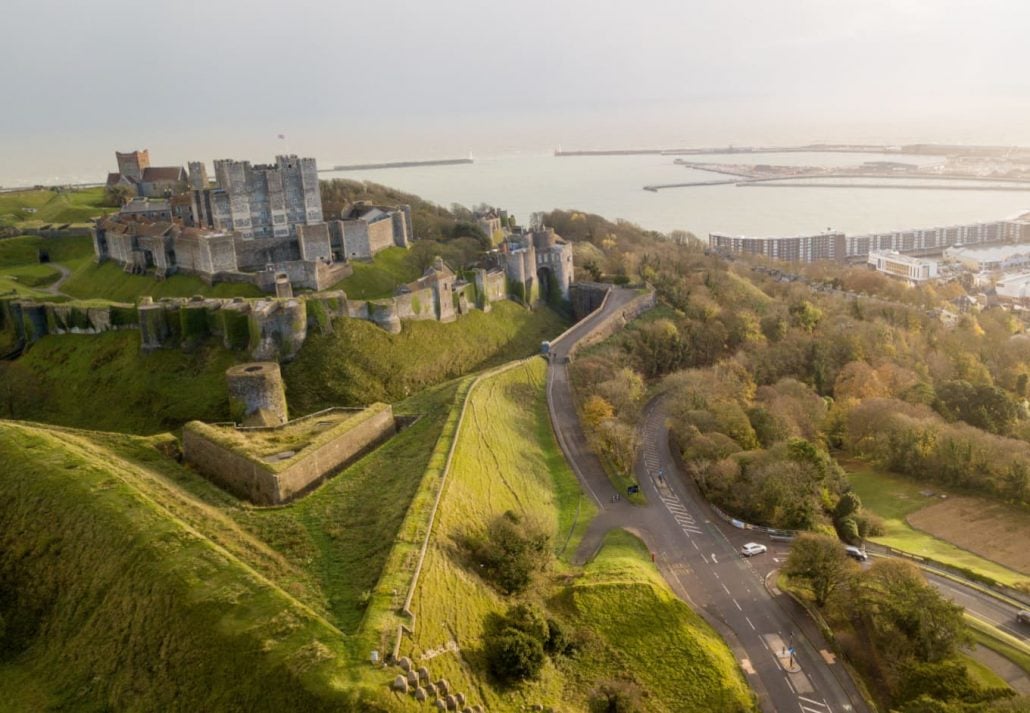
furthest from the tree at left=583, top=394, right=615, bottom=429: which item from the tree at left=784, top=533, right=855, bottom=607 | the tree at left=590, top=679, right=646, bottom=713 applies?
the tree at left=590, top=679, right=646, bottom=713

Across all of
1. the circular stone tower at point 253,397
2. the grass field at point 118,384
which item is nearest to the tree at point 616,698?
the circular stone tower at point 253,397

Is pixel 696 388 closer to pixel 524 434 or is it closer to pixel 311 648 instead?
pixel 524 434

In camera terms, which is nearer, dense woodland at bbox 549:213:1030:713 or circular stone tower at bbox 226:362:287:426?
dense woodland at bbox 549:213:1030:713

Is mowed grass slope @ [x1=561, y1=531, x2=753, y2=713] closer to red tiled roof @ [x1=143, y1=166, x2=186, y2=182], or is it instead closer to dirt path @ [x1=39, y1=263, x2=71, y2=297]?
dirt path @ [x1=39, y1=263, x2=71, y2=297]

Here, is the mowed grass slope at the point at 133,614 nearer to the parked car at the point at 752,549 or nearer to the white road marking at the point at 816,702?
the white road marking at the point at 816,702

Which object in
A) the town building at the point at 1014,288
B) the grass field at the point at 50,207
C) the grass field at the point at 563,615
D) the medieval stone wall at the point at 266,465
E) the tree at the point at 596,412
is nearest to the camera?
the grass field at the point at 563,615

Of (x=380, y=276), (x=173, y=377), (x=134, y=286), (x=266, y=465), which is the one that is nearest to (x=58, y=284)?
(x=134, y=286)

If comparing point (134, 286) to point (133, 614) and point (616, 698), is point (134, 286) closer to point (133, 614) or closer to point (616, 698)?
point (133, 614)

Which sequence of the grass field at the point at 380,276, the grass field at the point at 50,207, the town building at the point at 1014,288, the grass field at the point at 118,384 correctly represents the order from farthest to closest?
the town building at the point at 1014,288 → the grass field at the point at 50,207 → the grass field at the point at 380,276 → the grass field at the point at 118,384

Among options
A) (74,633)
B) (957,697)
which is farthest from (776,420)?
(74,633)
